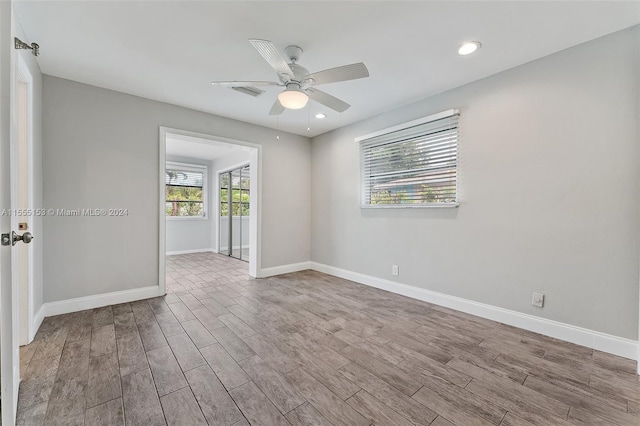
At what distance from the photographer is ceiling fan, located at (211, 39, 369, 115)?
1881 mm

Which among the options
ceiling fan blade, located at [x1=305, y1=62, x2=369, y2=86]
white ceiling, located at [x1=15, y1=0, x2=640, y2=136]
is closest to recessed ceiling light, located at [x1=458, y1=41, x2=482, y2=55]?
white ceiling, located at [x1=15, y1=0, x2=640, y2=136]

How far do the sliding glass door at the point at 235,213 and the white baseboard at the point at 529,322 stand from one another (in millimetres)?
3710

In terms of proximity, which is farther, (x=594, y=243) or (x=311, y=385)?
(x=594, y=243)

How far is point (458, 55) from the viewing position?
2402mm

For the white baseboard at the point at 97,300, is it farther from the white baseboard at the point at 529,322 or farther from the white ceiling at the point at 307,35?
the white baseboard at the point at 529,322

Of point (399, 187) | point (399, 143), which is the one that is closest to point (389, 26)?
point (399, 143)

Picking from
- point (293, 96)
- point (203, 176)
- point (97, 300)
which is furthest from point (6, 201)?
point (203, 176)

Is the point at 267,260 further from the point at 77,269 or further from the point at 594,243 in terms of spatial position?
the point at 594,243

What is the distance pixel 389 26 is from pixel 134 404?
9.86ft

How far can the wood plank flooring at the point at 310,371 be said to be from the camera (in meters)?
1.47

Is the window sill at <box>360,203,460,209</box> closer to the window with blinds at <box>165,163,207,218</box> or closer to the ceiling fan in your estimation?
the ceiling fan

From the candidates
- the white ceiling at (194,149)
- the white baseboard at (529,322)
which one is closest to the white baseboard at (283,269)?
the white baseboard at (529,322)

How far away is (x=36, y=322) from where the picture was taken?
7.99 feet

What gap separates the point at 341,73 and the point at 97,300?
3.49 m
